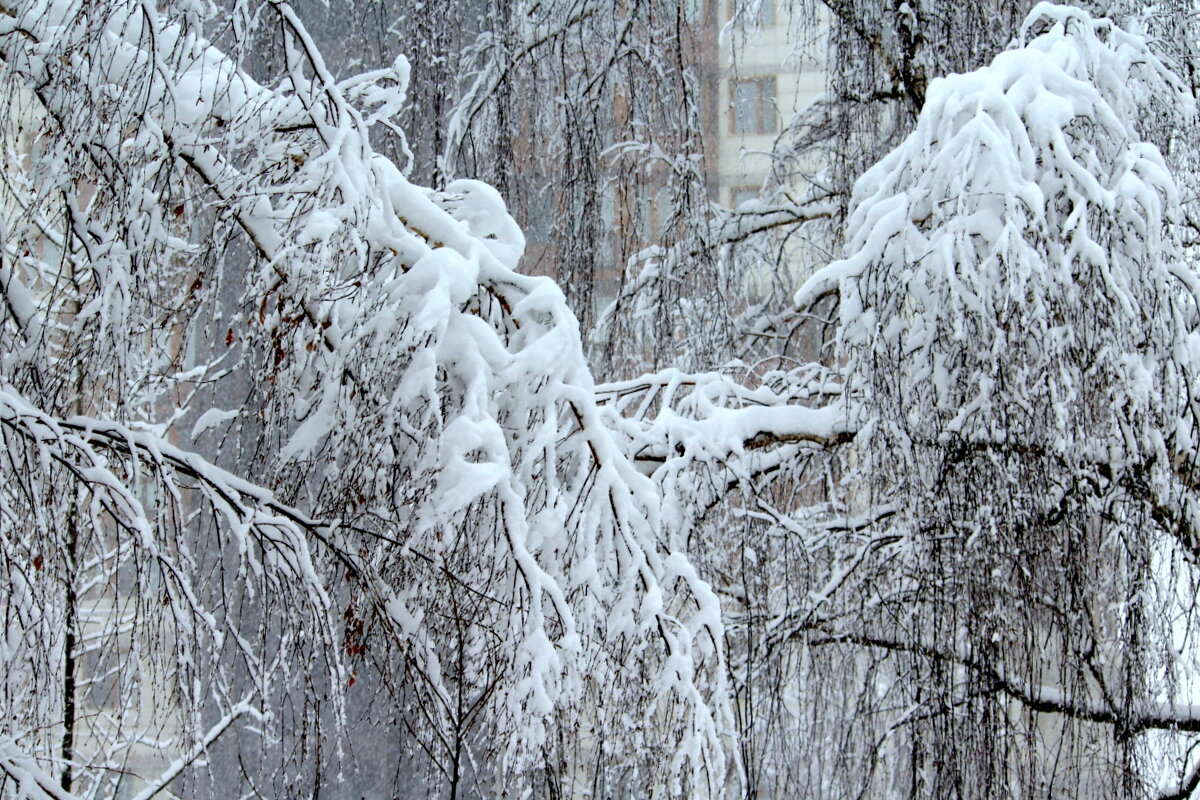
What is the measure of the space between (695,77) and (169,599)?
335 cm

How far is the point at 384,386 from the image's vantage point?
5.81 feet


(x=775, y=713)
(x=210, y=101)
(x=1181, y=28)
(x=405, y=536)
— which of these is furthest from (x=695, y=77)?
(x=405, y=536)

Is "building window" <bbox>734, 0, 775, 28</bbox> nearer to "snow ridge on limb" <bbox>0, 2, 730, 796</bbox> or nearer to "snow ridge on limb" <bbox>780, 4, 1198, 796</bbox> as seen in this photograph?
"snow ridge on limb" <bbox>780, 4, 1198, 796</bbox>

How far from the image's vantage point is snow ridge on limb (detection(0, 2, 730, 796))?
1.75 meters

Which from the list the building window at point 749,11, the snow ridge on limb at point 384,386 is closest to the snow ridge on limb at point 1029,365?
the snow ridge on limb at point 384,386

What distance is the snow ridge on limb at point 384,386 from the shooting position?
5.74 feet

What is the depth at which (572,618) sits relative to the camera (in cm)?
186

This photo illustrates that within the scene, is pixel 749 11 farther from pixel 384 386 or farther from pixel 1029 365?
pixel 384 386

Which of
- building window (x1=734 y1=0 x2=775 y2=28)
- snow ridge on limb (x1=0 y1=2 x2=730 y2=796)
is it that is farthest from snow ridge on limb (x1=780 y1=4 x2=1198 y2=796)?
building window (x1=734 y1=0 x2=775 y2=28)

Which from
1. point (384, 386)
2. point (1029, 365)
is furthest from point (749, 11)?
point (384, 386)

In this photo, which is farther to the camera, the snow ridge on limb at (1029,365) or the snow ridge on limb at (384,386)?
the snow ridge on limb at (1029,365)

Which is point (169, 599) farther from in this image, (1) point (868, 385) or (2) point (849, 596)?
(2) point (849, 596)

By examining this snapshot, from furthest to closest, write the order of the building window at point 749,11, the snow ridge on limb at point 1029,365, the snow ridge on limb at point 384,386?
1. the building window at point 749,11
2. the snow ridge on limb at point 1029,365
3. the snow ridge on limb at point 384,386

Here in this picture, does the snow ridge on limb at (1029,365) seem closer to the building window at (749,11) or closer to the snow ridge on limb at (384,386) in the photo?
the snow ridge on limb at (384,386)
